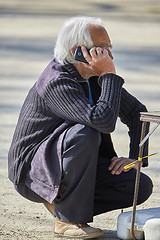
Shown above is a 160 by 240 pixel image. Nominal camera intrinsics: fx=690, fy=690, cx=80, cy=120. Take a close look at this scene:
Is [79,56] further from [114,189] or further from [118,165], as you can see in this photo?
[114,189]

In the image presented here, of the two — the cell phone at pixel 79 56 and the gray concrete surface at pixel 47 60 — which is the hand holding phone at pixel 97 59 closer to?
the cell phone at pixel 79 56

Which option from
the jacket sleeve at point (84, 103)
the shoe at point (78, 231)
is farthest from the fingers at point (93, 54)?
the shoe at point (78, 231)

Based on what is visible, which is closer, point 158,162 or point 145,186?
point 145,186

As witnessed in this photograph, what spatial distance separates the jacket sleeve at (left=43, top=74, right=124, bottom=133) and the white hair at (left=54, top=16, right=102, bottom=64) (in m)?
0.18

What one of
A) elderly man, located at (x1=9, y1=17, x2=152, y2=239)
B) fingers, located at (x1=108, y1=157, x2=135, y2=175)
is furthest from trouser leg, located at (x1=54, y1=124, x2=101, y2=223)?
fingers, located at (x1=108, y1=157, x2=135, y2=175)

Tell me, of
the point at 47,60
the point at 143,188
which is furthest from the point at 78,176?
the point at 47,60

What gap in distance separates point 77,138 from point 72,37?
0.54 meters

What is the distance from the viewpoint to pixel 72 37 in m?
3.52

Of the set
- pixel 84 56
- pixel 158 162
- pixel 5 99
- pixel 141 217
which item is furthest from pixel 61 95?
pixel 5 99

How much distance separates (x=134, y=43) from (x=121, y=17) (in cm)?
399

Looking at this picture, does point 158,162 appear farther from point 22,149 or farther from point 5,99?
point 5,99

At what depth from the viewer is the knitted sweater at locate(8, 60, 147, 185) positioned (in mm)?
3352

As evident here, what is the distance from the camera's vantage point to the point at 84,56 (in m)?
3.45

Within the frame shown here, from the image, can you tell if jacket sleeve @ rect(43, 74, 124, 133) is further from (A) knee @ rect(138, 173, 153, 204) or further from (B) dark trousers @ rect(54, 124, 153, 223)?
(A) knee @ rect(138, 173, 153, 204)
